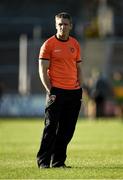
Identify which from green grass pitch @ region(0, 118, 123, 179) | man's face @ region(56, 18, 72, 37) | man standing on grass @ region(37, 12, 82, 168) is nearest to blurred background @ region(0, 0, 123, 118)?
green grass pitch @ region(0, 118, 123, 179)

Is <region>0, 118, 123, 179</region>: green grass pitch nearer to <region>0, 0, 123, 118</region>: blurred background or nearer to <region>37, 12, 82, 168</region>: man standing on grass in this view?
<region>37, 12, 82, 168</region>: man standing on grass

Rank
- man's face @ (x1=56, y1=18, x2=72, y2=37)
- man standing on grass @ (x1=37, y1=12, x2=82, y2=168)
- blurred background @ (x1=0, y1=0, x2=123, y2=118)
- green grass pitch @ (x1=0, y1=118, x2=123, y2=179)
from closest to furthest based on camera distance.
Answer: green grass pitch @ (x1=0, y1=118, x2=123, y2=179) < man's face @ (x1=56, y1=18, x2=72, y2=37) < man standing on grass @ (x1=37, y1=12, x2=82, y2=168) < blurred background @ (x1=0, y1=0, x2=123, y2=118)

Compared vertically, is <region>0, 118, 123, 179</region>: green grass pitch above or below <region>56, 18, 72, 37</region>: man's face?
below

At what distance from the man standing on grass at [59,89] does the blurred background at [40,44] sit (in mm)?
20510

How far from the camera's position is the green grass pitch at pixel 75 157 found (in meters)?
12.2

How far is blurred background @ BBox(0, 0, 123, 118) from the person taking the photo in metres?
41.9

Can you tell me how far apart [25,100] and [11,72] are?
5.80m

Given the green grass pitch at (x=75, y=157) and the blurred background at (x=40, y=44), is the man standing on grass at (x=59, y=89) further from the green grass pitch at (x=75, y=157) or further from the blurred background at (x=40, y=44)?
the blurred background at (x=40, y=44)

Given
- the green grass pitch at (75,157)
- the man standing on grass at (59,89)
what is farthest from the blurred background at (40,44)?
the man standing on grass at (59,89)

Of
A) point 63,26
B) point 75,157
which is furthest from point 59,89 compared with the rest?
point 75,157

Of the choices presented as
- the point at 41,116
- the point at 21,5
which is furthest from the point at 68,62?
the point at 21,5

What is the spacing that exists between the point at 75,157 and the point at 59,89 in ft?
9.56

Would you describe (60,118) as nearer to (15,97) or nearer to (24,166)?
(24,166)

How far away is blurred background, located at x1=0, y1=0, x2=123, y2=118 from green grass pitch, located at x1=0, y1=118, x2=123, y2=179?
10458mm
